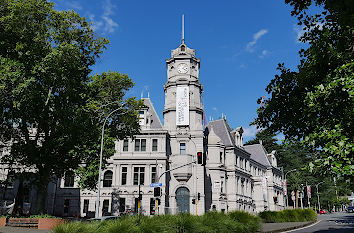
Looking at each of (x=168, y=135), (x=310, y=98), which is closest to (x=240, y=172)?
(x=168, y=135)

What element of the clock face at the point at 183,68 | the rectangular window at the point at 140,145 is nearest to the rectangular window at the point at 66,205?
the rectangular window at the point at 140,145

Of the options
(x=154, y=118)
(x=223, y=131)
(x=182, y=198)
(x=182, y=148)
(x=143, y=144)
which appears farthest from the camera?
(x=223, y=131)

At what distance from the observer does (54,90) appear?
82.2 feet

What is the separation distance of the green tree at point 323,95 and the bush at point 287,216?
19397mm

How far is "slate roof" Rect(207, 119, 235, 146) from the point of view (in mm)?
53966

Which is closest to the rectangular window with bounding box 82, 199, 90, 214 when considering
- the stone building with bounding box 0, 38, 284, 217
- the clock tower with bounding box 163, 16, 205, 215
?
the stone building with bounding box 0, 38, 284, 217

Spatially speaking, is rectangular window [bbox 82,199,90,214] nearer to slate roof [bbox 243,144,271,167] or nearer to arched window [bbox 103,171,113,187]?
arched window [bbox 103,171,113,187]

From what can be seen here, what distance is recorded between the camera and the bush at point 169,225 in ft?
41.2

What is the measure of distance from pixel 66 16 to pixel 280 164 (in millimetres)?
76818

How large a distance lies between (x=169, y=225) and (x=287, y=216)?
2211 centimetres

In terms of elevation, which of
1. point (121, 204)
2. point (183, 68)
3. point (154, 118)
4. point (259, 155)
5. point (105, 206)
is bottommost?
point (105, 206)

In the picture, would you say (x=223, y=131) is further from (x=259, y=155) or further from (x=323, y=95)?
(x=323, y=95)

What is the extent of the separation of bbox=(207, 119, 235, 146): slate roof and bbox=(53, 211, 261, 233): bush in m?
34.5

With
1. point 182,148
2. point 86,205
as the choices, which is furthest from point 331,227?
point 86,205
